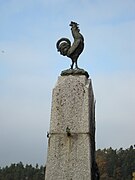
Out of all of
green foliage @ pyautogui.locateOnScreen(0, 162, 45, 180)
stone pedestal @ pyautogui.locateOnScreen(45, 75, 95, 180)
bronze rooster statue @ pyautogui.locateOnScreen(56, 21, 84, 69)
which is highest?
green foliage @ pyautogui.locateOnScreen(0, 162, 45, 180)

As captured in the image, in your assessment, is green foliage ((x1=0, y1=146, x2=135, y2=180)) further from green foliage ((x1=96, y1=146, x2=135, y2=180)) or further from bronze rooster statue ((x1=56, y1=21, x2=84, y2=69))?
bronze rooster statue ((x1=56, y1=21, x2=84, y2=69))

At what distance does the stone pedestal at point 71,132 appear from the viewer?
7.85 meters

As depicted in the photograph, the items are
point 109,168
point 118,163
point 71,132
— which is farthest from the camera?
point 118,163

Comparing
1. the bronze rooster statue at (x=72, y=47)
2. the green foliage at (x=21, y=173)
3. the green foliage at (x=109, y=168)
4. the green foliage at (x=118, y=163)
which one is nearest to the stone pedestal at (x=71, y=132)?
the bronze rooster statue at (x=72, y=47)

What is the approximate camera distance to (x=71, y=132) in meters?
8.09

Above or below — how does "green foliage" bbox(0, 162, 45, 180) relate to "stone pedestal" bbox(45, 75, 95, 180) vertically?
above

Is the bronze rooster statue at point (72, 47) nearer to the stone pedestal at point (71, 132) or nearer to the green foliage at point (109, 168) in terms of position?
the stone pedestal at point (71, 132)

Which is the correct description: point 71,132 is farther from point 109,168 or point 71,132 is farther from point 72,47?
point 109,168

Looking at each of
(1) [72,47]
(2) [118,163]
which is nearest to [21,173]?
(2) [118,163]

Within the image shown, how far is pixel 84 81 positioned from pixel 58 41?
1.20 metres

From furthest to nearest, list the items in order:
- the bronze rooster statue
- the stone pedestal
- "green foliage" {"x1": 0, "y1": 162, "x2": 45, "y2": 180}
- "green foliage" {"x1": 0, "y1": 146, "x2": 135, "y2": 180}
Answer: "green foliage" {"x1": 0, "y1": 162, "x2": 45, "y2": 180} < "green foliage" {"x1": 0, "y1": 146, "x2": 135, "y2": 180} < the bronze rooster statue < the stone pedestal

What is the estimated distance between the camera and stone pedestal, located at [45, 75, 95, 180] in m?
7.85

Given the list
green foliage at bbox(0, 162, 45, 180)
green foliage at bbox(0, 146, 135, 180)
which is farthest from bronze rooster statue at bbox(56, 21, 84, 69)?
green foliage at bbox(0, 162, 45, 180)

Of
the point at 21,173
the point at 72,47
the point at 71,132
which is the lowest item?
the point at 71,132
